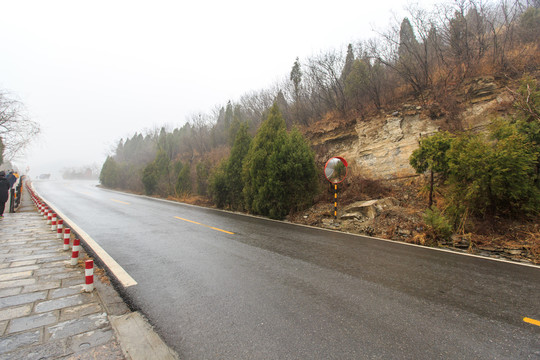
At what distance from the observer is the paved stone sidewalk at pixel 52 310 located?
2.38m

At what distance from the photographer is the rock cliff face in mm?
10781

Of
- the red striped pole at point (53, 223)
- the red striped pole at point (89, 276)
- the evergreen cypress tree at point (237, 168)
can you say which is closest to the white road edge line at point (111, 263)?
the red striped pole at point (89, 276)

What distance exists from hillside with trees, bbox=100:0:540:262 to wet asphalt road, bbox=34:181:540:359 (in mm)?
2174

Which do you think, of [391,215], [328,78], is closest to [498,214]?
[391,215]

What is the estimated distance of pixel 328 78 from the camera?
1805 centimetres

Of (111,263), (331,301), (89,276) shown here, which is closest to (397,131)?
(331,301)

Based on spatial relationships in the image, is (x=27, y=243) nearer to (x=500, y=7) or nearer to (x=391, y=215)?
(x=391, y=215)

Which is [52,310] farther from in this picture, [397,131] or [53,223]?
[397,131]

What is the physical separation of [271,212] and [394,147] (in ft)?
22.3

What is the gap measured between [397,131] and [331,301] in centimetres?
1175

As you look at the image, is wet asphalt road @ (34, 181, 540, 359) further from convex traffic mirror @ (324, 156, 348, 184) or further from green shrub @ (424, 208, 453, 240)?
convex traffic mirror @ (324, 156, 348, 184)

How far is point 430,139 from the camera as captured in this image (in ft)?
29.0

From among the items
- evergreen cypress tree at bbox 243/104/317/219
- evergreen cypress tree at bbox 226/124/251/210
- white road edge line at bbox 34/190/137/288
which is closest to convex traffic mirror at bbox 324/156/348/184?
evergreen cypress tree at bbox 243/104/317/219

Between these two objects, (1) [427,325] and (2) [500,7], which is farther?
Answer: (2) [500,7]
